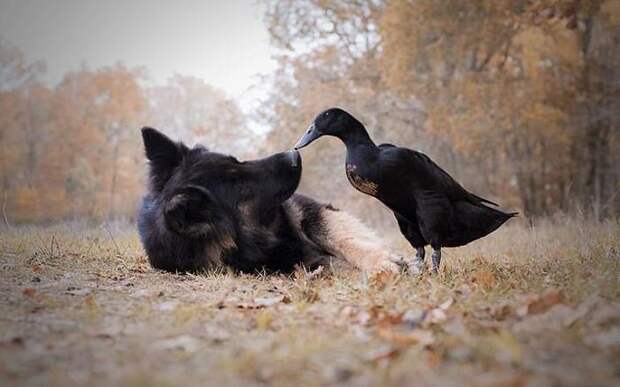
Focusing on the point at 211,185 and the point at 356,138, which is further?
the point at 211,185

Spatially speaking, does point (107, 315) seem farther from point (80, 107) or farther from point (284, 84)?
point (80, 107)

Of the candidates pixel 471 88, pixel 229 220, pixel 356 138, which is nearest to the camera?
pixel 356 138

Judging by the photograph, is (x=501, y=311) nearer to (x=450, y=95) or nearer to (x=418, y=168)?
(x=418, y=168)

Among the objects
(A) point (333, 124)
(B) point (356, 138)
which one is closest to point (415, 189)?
(B) point (356, 138)

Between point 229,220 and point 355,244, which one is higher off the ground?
point 229,220

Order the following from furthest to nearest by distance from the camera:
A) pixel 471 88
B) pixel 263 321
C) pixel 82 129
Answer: pixel 82 129
pixel 471 88
pixel 263 321

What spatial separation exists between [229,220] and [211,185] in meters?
0.31

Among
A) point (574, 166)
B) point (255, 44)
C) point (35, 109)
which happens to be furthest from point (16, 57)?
point (574, 166)

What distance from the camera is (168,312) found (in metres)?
3.06

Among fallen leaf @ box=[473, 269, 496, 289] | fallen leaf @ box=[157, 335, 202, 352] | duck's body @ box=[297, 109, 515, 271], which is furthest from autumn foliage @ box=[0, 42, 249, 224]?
fallen leaf @ box=[157, 335, 202, 352]

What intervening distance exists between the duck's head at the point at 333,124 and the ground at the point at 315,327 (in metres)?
1.07

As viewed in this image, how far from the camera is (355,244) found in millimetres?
5133

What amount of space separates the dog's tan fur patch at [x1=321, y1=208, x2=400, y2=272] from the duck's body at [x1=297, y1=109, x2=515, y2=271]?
0.34m

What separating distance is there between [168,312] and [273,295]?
83 cm
